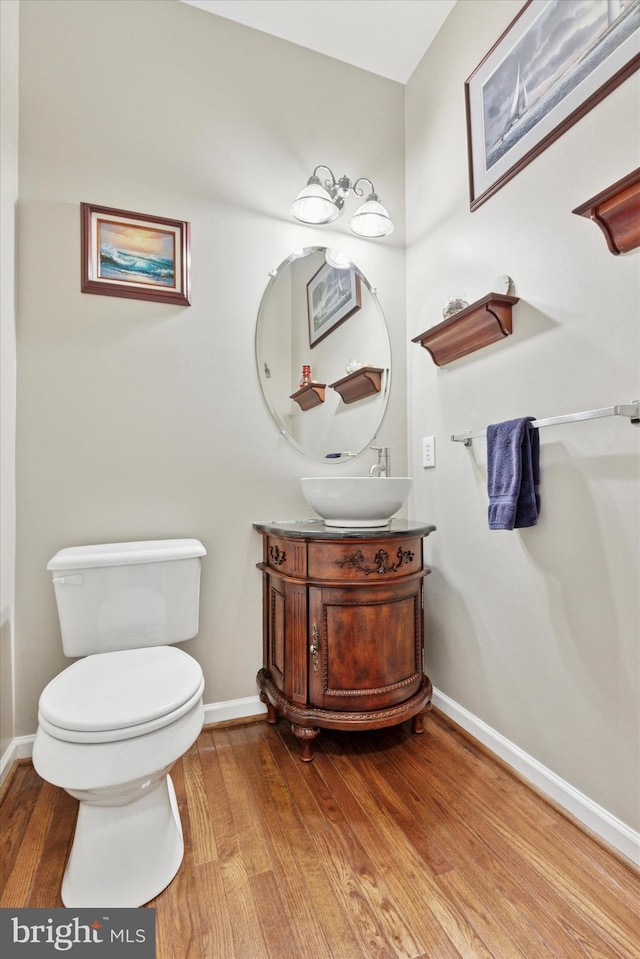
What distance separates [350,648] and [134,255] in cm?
166

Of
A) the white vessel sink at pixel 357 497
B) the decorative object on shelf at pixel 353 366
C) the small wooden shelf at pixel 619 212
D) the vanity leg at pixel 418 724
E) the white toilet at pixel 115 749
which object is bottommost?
the vanity leg at pixel 418 724

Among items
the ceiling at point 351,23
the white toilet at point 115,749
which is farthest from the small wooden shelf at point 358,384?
the ceiling at point 351,23

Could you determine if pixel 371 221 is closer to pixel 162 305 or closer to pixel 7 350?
pixel 162 305

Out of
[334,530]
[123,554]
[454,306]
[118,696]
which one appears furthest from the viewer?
[454,306]

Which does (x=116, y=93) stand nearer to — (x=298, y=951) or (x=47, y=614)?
(x=47, y=614)

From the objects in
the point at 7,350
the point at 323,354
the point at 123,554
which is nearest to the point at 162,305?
the point at 7,350

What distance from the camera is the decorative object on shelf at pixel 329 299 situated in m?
2.01

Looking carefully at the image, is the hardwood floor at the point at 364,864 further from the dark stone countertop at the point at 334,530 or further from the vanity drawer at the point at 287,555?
the dark stone countertop at the point at 334,530

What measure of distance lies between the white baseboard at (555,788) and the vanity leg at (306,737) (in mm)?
604

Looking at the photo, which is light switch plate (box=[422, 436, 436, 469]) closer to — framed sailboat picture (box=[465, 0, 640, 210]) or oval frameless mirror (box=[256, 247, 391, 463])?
oval frameless mirror (box=[256, 247, 391, 463])

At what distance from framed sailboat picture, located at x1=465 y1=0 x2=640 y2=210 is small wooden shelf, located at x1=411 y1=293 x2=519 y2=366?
1.45 ft

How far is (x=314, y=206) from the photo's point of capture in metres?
1.90

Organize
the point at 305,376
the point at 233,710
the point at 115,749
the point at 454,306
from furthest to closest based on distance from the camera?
1. the point at 305,376
2. the point at 233,710
3. the point at 454,306
4. the point at 115,749

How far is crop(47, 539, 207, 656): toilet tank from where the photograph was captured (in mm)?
1464
